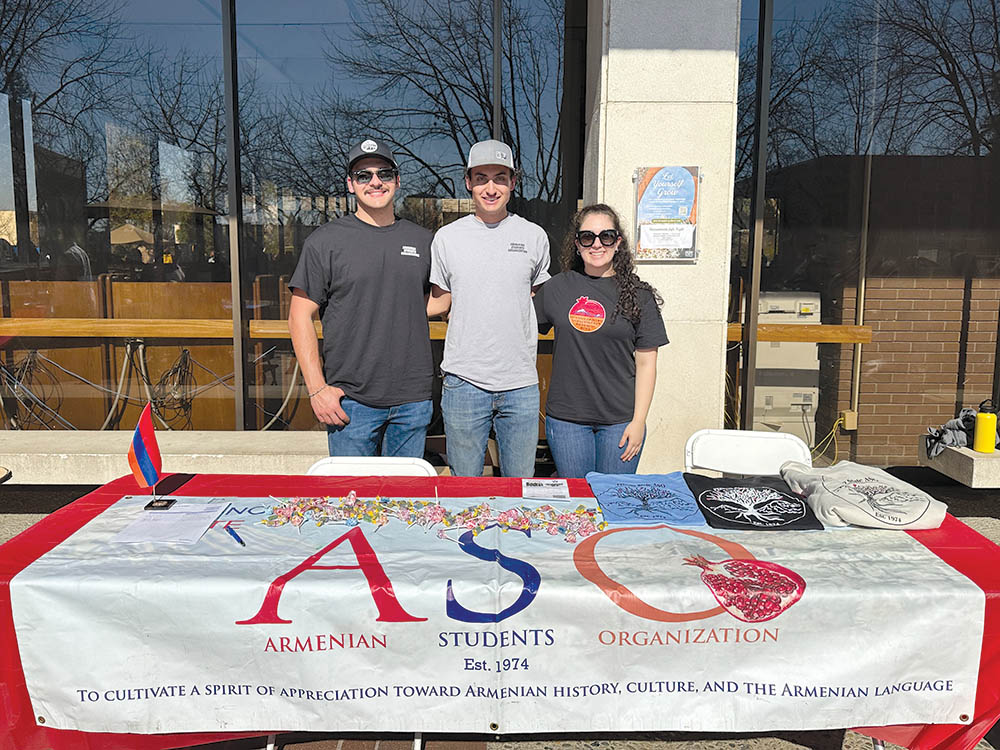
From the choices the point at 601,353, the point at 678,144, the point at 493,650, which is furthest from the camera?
the point at 678,144

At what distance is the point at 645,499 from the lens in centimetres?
226

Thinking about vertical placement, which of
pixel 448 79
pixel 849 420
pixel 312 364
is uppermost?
pixel 448 79

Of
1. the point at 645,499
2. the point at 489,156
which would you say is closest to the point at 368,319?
the point at 489,156

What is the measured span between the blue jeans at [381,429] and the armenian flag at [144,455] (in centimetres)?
83

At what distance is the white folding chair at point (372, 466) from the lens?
107 inches

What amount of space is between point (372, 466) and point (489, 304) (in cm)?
77

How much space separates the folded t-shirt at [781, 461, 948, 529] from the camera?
2014 millimetres

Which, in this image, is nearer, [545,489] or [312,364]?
[545,489]

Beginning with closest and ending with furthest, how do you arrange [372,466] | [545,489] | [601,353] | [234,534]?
[234,534], [545,489], [372,466], [601,353]

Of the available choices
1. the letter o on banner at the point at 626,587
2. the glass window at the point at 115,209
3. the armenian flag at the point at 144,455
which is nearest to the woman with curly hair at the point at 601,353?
the letter o on banner at the point at 626,587

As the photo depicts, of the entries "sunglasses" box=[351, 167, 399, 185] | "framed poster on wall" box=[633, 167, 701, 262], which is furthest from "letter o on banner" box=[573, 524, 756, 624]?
"framed poster on wall" box=[633, 167, 701, 262]

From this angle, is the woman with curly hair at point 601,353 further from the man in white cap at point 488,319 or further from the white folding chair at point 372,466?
the white folding chair at point 372,466

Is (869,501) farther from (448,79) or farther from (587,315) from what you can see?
(448,79)

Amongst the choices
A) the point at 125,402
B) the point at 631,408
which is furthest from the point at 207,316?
the point at 631,408
